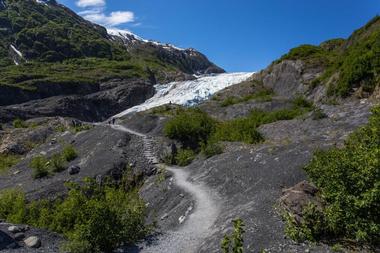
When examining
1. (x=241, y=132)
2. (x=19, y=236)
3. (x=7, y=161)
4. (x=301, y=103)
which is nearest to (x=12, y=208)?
(x=19, y=236)

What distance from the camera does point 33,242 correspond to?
12617 mm

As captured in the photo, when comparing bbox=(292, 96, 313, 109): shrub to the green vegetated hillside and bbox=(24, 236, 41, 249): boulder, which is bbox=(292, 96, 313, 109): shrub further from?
bbox=(24, 236, 41, 249): boulder

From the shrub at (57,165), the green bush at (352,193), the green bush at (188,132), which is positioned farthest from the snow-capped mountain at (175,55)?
the green bush at (352,193)

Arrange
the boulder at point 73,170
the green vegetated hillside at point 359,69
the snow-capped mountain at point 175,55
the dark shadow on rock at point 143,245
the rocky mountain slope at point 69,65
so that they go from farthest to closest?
the snow-capped mountain at point 175,55 < the rocky mountain slope at point 69,65 < the green vegetated hillside at point 359,69 < the boulder at point 73,170 < the dark shadow on rock at point 143,245

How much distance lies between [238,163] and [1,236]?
1194 centimetres

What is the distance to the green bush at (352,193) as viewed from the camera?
920 cm

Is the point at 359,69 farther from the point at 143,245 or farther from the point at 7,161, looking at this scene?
the point at 7,161

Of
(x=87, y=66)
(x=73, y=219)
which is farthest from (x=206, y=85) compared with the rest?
(x=73, y=219)

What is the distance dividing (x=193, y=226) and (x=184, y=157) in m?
13.2

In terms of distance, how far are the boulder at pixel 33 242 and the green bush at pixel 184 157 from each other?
15120mm

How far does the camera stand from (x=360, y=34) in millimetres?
42219

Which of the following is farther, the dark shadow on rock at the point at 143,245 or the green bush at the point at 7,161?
the green bush at the point at 7,161

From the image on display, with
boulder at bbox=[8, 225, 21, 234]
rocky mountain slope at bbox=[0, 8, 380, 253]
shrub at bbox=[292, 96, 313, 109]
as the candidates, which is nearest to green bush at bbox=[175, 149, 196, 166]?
rocky mountain slope at bbox=[0, 8, 380, 253]

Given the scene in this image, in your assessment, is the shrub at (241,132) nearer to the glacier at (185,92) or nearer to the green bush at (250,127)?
the green bush at (250,127)
